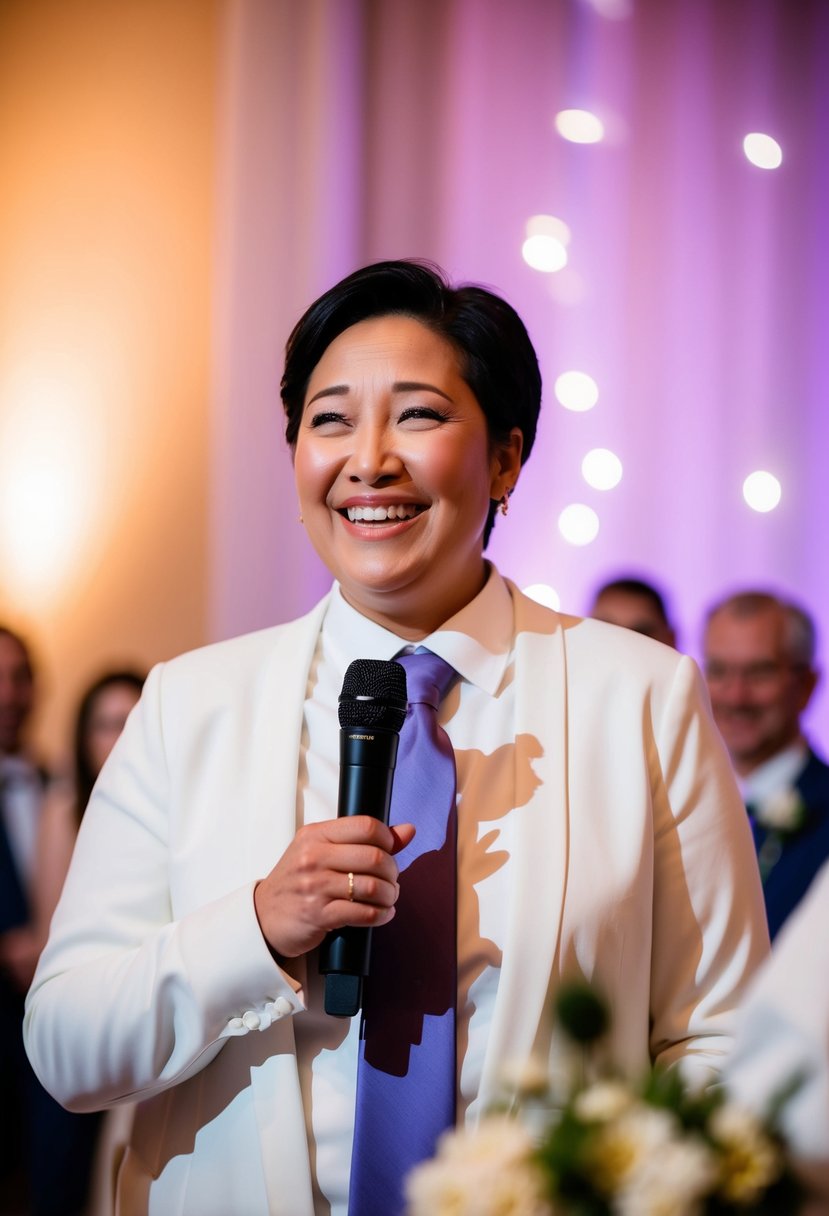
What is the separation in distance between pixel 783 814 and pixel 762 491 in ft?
5.06

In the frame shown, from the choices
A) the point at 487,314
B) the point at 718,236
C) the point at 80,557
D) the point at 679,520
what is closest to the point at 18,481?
the point at 80,557

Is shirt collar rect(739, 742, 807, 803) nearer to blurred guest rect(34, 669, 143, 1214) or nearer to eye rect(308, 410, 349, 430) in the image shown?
blurred guest rect(34, 669, 143, 1214)

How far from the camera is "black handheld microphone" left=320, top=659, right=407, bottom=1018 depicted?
4.76 feet

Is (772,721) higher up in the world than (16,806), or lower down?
higher up

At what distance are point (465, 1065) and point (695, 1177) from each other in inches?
32.5

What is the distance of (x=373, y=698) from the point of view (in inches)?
58.6

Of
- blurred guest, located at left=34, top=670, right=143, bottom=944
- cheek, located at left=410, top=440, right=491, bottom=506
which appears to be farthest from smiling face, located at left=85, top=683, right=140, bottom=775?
cheek, located at left=410, top=440, right=491, bottom=506

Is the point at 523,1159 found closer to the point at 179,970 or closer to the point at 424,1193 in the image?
the point at 424,1193

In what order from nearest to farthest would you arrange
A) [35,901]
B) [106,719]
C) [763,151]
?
[35,901], [106,719], [763,151]

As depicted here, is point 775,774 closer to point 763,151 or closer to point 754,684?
point 754,684

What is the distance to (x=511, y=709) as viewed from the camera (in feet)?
6.03

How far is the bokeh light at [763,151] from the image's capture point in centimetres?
439

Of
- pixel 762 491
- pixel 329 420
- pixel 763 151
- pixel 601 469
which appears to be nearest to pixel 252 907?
pixel 329 420

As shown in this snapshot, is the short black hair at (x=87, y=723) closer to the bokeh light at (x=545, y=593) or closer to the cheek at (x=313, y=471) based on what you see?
the bokeh light at (x=545, y=593)
